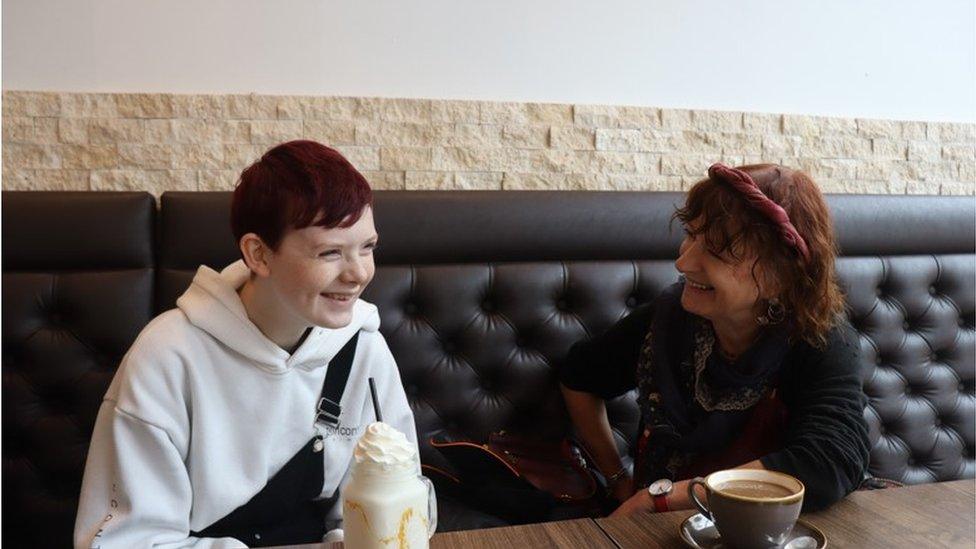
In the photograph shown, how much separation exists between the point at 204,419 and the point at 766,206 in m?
0.97

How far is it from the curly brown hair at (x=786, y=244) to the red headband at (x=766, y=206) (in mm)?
12

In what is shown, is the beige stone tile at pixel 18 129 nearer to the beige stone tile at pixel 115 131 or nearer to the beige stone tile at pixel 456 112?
the beige stone tile at pixel 115 131

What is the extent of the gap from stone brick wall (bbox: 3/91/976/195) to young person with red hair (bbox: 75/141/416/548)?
0.67 m

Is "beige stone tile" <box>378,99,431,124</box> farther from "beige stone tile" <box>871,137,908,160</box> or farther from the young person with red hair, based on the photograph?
"beige stone tile" <box>871,137,908,160</box>

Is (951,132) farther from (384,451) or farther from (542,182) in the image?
(384,451)

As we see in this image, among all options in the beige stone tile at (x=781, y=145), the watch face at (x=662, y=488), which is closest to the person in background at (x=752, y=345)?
the watch face at (x=662, y=488)

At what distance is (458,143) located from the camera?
2037 mm

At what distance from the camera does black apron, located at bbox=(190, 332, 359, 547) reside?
1295 millimetres

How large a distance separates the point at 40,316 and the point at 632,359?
1233 millimetres

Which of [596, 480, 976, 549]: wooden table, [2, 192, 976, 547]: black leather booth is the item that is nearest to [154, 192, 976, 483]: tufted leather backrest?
[2, 192, 976, 547]: black leather booth

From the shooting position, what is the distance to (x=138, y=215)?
1692 mm

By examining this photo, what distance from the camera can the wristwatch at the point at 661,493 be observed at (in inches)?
51.4

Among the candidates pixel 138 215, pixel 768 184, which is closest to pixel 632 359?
pixel 768 184

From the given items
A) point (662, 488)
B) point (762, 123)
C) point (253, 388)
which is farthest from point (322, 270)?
point (762, 123)
